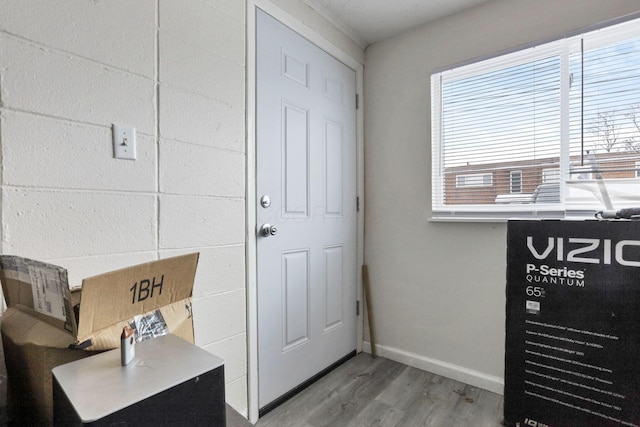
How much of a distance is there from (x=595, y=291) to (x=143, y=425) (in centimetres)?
130

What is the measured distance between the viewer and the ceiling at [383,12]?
1.99 metres

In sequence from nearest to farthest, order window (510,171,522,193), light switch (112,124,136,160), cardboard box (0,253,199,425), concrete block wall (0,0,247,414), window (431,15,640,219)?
cardboard box (0,253,199,425), concrete block wall (0,0,247,414), light switch (112,124,136,160), window (431,15,640,219), window (510,171,522,193)

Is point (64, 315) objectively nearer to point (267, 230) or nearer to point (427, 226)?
point (267, 230)

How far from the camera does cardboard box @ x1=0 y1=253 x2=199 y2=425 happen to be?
73cm

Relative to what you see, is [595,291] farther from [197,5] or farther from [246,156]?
[197,5]

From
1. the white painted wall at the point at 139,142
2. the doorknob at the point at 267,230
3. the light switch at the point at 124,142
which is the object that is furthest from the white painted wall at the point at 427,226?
the light switch at the point at 124,142

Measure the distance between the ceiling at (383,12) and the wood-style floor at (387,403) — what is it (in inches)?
93.8

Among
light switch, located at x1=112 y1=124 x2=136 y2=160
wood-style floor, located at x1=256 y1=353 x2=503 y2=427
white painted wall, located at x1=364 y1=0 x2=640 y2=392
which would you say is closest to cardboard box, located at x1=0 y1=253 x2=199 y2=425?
light switch, located at x1=112 y1=124 x2=136 y2=160

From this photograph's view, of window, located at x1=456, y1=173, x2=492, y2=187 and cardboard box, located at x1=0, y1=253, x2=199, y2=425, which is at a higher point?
window, located at x1=456, y1=173, x2=492, y2=187

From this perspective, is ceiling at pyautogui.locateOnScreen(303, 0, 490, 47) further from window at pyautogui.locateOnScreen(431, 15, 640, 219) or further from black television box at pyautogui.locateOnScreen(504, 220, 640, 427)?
black television box at pyautogui.locateOnScreen(504, 220, 640, 427)

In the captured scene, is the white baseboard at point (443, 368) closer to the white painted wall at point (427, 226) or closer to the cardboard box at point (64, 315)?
the white painted wall at point (427, 226)

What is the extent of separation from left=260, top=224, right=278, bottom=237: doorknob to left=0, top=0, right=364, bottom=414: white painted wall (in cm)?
14

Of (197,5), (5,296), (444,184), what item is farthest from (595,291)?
(197,5)

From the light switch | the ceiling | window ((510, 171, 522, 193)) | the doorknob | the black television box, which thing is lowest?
the black television box
